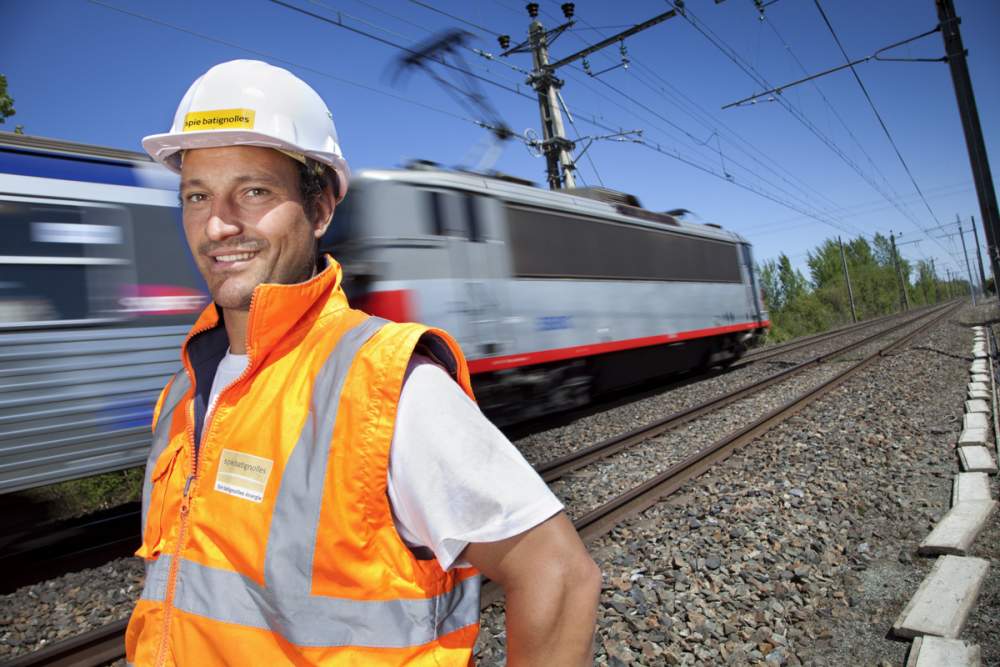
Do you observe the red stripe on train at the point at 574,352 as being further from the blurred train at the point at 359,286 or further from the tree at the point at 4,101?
the tree at the point at 4,101

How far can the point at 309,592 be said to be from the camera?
996 millimetres

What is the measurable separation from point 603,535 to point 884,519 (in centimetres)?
216

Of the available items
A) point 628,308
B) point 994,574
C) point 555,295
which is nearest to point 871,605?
point 994,574

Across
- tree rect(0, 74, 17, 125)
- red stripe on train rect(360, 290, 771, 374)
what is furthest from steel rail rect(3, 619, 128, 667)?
tree rect(0, 74, 17, 125)

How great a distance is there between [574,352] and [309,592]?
826 cm

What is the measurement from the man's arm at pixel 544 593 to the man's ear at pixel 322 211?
2.81 ft

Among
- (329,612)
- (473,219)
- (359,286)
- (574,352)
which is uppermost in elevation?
→ (473,219)

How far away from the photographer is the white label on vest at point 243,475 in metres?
1.09

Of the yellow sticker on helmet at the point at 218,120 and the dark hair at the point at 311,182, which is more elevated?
the yellow sticker on helmet at the point at 218,120

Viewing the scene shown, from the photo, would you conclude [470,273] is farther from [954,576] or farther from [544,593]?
[544,593]

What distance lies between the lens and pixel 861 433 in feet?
23.3

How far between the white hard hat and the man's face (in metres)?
0.04

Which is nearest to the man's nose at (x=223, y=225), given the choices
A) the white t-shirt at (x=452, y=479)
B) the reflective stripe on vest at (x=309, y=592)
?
the reflective stripe on vest at (x=309, y=592)

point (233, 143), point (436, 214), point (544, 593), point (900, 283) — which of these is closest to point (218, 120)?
point (233, 143)
